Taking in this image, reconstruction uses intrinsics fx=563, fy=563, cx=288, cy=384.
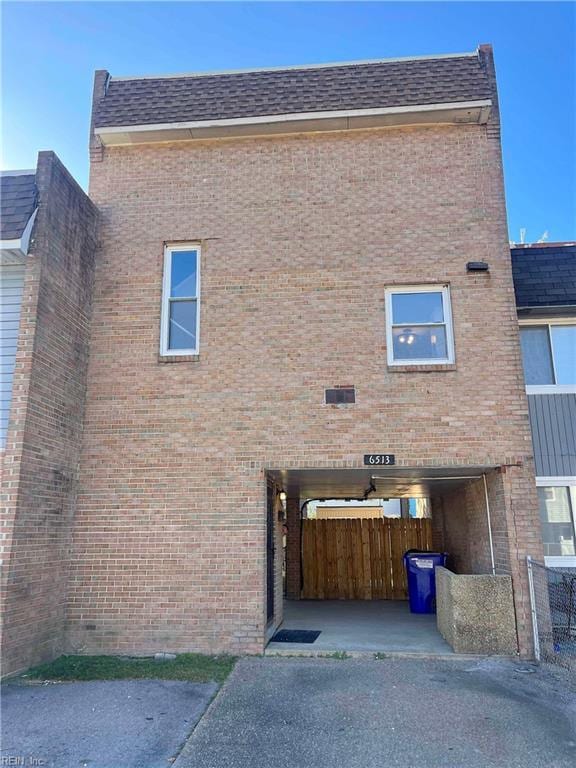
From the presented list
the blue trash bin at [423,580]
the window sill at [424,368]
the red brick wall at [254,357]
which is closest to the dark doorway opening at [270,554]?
the red brick wall at [254,357]

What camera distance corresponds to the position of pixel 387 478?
898 cm

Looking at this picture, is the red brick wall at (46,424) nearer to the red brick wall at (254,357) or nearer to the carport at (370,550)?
the red brick wall at (254,357)

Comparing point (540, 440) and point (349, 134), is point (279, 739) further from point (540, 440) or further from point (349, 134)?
point (349, 134)

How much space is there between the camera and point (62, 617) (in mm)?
7352

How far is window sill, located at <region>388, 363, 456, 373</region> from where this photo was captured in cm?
796

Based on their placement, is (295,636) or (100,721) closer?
(100,721)

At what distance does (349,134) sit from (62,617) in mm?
8163

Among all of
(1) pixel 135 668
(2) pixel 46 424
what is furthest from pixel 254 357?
(1) pixel 135 668

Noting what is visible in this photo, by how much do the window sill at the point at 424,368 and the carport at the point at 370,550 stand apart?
1.36 meters

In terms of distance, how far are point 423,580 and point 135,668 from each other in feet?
19.2

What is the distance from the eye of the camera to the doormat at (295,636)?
7.96 metres

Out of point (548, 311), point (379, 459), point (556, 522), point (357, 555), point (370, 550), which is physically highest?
point (548, 311)

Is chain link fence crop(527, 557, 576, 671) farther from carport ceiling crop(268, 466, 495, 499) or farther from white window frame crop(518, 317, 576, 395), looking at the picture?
white window frame crop(518, 317, 576, 395)

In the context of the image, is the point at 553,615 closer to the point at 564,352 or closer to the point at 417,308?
the point at 564,352
